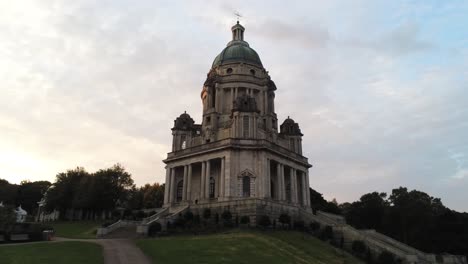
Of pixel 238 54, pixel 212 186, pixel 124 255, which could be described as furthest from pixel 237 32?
pixel 124 255

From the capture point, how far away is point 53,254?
25703mm

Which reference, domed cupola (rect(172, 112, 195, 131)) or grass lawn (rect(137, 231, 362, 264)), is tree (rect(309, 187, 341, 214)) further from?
grass lawn (rect(137, 231, 362, 264))

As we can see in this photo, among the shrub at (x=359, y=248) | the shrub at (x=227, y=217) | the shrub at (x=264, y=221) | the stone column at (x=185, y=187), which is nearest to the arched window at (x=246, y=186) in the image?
the shrub at (x=227, y=217)

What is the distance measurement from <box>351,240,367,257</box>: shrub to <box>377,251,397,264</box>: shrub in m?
2.25

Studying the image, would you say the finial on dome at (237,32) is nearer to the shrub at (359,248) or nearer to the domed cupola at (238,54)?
the domed cupola at (238,54)

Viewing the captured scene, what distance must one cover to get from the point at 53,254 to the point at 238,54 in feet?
166

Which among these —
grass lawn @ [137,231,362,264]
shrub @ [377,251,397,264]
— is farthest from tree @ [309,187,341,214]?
grass lawn @ [137,231,362,264]

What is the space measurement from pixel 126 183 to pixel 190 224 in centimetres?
3227

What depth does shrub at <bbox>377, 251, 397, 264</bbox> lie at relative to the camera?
125 feet

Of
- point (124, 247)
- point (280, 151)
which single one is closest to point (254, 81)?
point (280, 151)

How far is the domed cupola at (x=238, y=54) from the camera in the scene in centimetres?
6869

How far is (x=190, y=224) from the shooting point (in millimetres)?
46656

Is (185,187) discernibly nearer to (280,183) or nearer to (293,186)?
(280,183)

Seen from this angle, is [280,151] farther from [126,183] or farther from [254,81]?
[126,183]
